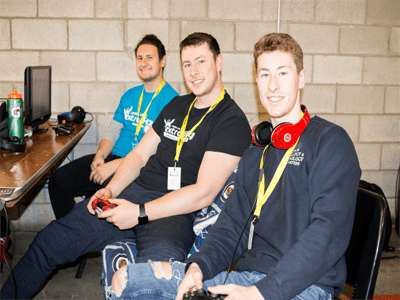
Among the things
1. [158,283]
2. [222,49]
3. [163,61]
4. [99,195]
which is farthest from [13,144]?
[222,49]

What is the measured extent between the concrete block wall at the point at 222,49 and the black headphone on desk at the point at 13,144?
1221 mm

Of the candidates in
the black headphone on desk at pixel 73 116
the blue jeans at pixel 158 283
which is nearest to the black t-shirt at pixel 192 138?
the blue jeans at pixel 158 283

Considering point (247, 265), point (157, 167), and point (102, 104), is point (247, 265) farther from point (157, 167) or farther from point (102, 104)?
point (102, 104)

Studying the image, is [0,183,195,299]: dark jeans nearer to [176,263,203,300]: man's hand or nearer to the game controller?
the game controller

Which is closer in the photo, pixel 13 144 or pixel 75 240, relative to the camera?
pixel 75 240

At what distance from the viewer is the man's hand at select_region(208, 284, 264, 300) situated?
1.00 meters

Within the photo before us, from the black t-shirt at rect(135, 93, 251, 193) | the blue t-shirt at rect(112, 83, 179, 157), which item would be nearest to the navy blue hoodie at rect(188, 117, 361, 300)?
the black t-shirt at rect(135, 93, 251, 193)

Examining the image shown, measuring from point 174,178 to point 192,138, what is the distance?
0.22 meters

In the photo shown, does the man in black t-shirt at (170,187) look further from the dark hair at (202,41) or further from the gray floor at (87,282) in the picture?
the gray floor at (87,282)

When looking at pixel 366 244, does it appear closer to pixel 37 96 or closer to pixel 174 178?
pixel 174 178

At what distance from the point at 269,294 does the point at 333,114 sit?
8.90 feet

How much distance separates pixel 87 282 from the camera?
2.49 m

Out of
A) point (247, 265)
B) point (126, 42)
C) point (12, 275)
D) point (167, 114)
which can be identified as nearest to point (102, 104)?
point (126, 42)

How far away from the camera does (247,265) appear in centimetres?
126
